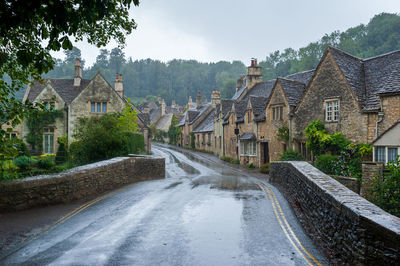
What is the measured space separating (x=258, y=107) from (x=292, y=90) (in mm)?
6053

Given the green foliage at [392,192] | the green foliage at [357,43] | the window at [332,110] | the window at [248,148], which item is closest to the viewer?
the green foliage at [392,192]

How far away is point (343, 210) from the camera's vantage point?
6.26 meters

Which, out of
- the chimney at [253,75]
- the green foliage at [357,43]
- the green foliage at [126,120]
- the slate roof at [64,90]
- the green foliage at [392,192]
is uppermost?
the green foliage at [357,43]

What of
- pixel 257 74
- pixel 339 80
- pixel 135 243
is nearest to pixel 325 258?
pixel 135 243

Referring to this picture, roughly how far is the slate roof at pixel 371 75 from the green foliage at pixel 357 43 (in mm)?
51006

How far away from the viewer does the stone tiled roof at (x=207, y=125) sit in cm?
5085

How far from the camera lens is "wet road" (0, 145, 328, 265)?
6344 mm

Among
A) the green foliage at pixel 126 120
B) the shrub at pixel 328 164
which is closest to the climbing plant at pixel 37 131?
the green foliage at pixel 126 120

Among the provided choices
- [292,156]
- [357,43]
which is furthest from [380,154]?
[357,43]

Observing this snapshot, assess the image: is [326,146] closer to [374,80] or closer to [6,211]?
[374,80]

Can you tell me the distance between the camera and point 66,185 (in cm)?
1150

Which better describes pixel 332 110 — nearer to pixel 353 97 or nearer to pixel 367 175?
pixel 353 97

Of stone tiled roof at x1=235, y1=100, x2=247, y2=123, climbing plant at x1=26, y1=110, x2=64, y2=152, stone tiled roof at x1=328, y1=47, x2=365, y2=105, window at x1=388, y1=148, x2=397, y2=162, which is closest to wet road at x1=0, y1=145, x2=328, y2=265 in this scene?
window at x1=388, y1=148, x2=397, y2=162

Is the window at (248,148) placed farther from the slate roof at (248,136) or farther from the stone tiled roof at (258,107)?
the stone tiled roof at (258,107)
